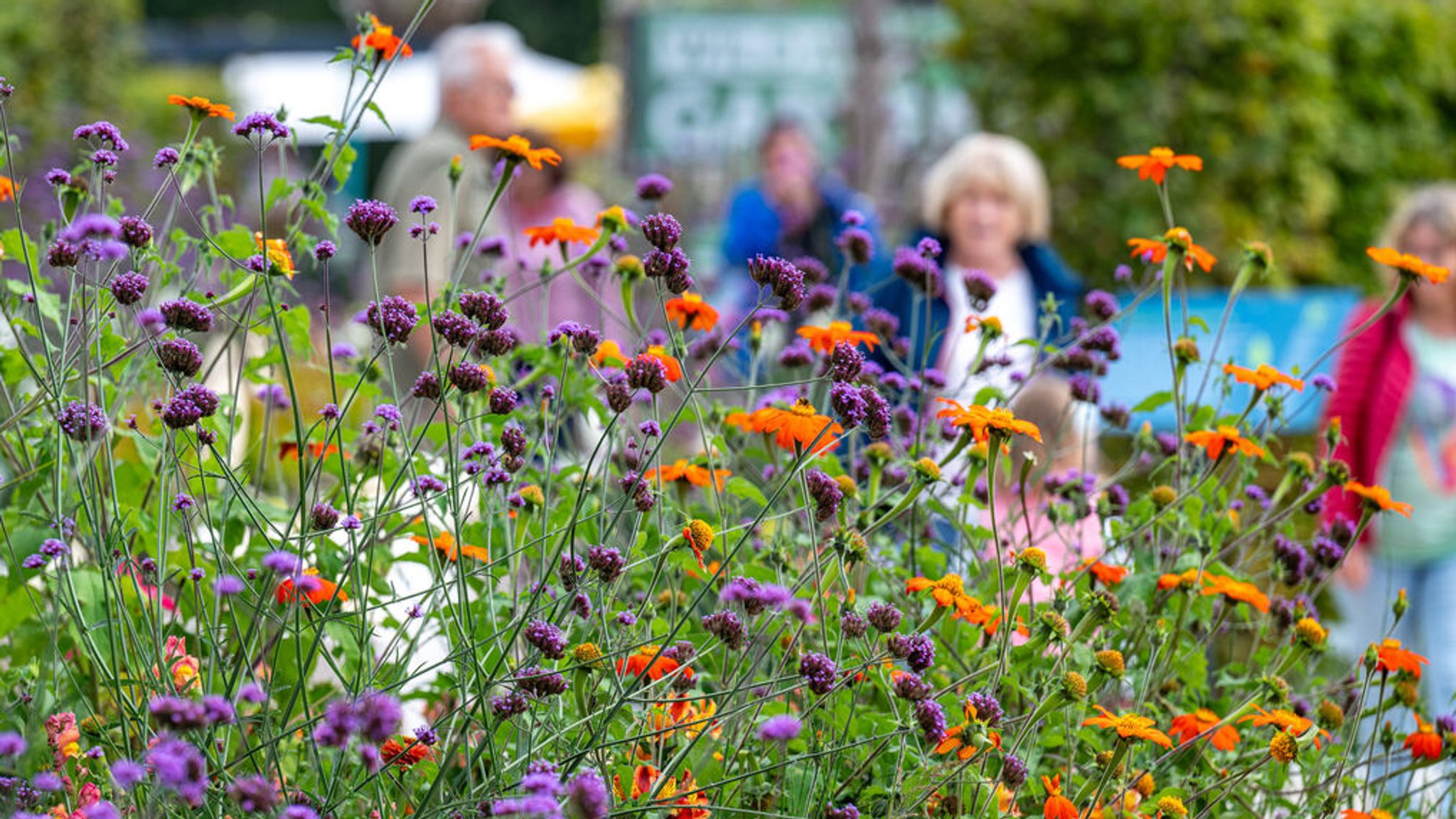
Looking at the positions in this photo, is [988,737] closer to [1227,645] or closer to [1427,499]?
[1227,645]

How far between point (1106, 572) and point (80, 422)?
4.00ft

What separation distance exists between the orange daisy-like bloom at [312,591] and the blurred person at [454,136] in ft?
9.16

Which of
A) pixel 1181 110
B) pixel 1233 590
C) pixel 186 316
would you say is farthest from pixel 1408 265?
pixel 1181 110

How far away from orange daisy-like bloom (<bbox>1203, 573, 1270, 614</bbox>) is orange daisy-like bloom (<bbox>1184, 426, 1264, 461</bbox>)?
0.56 feet

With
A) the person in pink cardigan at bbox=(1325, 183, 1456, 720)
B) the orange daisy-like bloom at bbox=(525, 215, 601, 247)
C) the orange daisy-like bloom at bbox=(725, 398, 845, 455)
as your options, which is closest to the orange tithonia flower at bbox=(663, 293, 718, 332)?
the orange daisy-like bloom at bbox=(525, 215, 601, 247)

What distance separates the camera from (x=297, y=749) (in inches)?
69.7

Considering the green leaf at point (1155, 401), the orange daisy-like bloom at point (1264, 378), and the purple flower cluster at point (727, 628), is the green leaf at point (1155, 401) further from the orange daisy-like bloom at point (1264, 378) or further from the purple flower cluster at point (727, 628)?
the purple flower cluster at point (727, 628)

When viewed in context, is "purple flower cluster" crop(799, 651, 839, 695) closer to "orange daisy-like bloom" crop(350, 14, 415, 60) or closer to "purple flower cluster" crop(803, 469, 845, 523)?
"purple flower cluster" crop(803, 469, 845, 523)

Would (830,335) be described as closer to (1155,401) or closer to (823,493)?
(823,493)

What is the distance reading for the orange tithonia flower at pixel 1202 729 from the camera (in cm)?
A: 182

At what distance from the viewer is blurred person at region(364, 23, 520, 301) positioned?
464 centimetres

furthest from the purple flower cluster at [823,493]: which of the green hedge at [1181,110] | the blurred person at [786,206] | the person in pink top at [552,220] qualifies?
the green hedge at [1181,110]

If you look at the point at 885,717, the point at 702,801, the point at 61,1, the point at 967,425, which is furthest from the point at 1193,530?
the point at 61,1

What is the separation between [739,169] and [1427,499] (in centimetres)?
596
